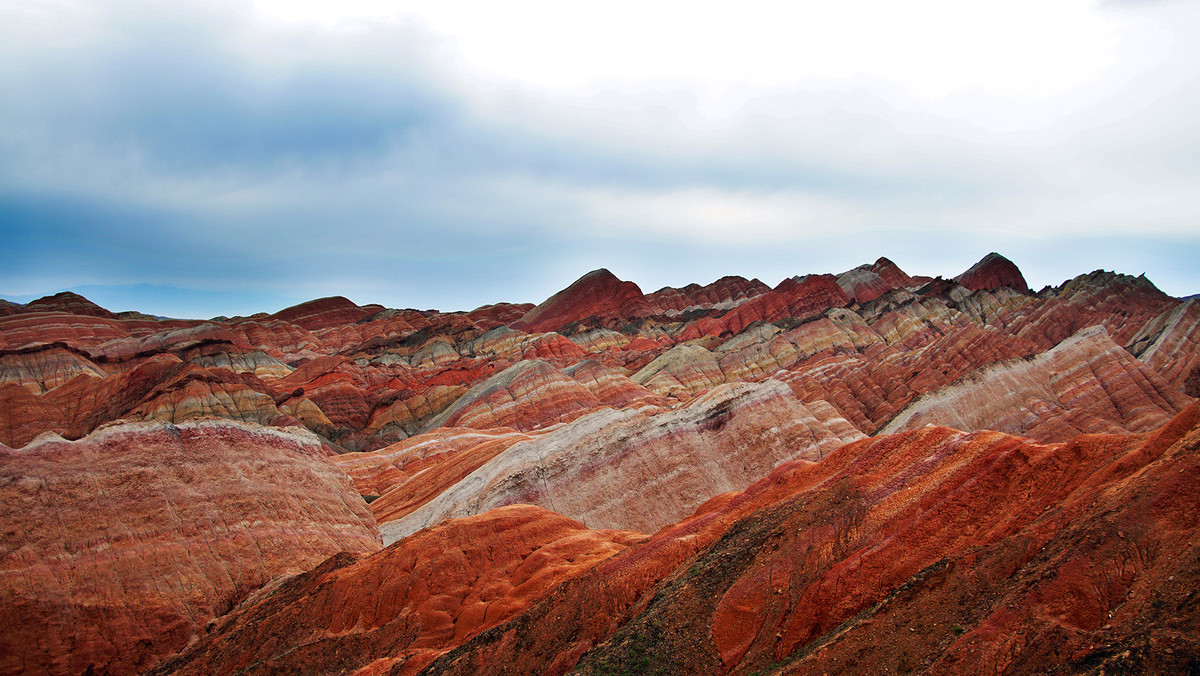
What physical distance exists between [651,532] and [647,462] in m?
5.28

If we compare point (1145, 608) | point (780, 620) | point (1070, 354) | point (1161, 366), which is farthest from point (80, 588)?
point (1161, 366)

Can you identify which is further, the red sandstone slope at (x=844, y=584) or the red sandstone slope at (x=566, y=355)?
the red sandstone slope at (x=566, y=355)

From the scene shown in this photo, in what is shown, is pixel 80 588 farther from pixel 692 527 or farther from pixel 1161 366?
pixel 1161 366

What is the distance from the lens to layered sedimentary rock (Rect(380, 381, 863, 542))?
4516 cm

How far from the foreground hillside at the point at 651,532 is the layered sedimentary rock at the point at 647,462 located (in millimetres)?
204

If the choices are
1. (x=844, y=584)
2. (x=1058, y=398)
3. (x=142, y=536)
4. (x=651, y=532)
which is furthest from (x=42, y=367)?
(x=1058, y=398)

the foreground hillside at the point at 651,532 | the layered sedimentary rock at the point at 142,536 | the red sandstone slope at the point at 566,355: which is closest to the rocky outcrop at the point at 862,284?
the red sandstone slope at the point at 566,355

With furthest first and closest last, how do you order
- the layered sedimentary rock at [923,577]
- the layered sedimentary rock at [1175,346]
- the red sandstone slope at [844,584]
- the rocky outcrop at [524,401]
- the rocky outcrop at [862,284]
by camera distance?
the rocky outcrop at [862,284], the rocky outcrop at [524,401], the layered sedimentary rock at [1175,346], the red sandstone slope at [844,584], the layered sedimentary rock at [923,577]

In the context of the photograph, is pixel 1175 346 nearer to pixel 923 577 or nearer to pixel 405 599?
pixel 923 577

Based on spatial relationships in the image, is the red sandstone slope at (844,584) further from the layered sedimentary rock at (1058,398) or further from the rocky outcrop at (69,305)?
the rocky outcrop at (69,305)

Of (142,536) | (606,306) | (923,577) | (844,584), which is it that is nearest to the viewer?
(923,577)

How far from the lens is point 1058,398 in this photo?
197ft

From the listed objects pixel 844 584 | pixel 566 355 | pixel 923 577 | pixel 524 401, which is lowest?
pixel 844 584

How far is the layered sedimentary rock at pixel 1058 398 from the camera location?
54.2 meters
